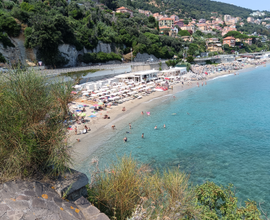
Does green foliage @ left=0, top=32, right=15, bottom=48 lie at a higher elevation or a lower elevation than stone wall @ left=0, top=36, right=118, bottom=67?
higher

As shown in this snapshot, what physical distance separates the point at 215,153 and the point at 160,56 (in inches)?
1866

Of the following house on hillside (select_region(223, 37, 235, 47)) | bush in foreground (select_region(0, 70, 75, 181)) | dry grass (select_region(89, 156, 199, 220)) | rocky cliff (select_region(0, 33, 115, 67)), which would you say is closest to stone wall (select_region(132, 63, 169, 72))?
rocky cliff (select_region(0, 33, 115, 67))

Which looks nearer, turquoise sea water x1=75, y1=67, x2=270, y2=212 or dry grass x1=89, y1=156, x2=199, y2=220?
dry grass x1=89, y1=156, x2=199, y2=220

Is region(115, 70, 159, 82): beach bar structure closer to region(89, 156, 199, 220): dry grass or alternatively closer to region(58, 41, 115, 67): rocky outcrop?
region(58, 41, 115, 67): rocky outcrop

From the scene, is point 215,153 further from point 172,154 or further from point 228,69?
point 228,69

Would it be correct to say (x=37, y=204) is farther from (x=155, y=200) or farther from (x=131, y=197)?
(x=155, y=200)

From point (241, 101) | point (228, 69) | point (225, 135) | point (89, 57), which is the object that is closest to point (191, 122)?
point (225, 135)

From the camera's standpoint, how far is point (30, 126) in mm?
4984

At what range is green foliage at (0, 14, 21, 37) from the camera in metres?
28.6

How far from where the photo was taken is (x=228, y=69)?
63875 millimetres

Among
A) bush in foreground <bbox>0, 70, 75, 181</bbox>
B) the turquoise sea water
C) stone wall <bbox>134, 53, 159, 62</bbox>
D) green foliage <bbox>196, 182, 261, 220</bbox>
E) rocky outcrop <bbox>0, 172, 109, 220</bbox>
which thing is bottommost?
the turquoise sea water

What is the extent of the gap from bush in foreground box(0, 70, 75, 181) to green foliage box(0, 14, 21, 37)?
Answer: 30.1 metres

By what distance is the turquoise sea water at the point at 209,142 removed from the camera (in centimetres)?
1246

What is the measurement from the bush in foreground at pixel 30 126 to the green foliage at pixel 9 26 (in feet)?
98.7
